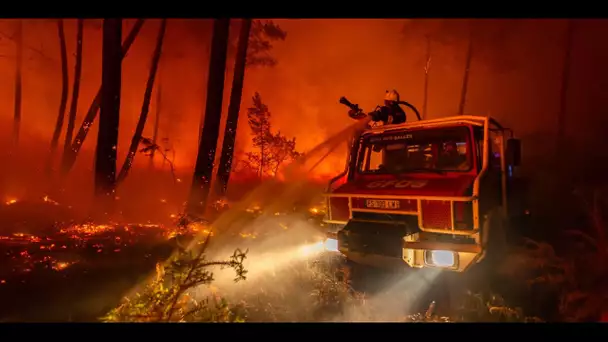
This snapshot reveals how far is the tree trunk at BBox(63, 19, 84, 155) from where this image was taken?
12.0 metres

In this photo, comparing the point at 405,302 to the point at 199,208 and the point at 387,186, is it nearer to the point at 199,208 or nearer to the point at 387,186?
the point at 387,186

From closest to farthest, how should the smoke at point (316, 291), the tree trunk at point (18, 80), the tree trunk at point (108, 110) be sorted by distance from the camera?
the smoke at point (316, 291)
the tree trunk at point (108, 110)
the tree trunk at point (18, 80)

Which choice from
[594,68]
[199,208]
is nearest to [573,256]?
[199,208]

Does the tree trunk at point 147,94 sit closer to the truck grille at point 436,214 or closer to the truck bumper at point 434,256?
the truck bumper at point 434,256

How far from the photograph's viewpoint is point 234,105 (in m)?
9.33

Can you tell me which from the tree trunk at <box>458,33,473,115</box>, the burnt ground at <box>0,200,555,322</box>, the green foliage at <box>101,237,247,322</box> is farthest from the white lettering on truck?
the tree trunk at <box>458,33,473,115</box>

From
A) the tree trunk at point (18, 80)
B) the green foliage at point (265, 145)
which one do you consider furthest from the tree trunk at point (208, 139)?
the tree trunk at point (18, 80)

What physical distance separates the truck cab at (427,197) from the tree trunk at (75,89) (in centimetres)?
1076

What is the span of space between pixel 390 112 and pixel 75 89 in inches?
455

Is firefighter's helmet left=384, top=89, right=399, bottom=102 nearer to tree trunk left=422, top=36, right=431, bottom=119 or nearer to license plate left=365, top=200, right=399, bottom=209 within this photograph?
license plate left=365, top=200, right=399, bottom=209

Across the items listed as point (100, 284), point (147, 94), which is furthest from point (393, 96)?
point (147, 94)

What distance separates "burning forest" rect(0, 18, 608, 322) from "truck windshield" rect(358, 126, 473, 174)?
0.10 ft

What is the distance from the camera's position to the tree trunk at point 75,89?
1201 centimetres
